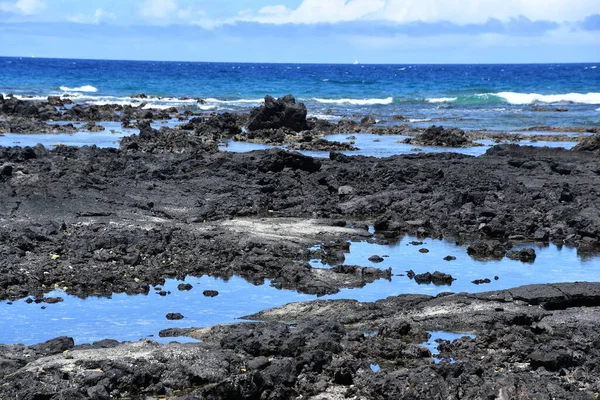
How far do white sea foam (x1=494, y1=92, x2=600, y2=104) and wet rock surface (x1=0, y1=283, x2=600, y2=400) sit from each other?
59702 mm

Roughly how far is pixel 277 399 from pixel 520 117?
44063 mm

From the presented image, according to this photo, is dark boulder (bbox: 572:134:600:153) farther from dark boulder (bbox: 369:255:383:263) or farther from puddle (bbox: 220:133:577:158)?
dark boulder (bbox: 369:255:383:263)

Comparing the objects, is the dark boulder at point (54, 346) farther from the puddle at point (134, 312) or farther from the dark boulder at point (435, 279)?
the dark boulder at point (435, 279)

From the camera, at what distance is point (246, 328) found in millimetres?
10695

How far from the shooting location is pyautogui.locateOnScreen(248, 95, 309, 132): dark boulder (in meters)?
37.7

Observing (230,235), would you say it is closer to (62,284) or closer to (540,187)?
(62,284)

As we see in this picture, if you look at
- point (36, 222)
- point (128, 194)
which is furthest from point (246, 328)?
point (128, 194)

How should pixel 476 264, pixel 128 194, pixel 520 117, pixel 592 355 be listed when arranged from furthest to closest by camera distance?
pixel 520 117
pixel 128 194
pixel 476 264
pixel 592 355

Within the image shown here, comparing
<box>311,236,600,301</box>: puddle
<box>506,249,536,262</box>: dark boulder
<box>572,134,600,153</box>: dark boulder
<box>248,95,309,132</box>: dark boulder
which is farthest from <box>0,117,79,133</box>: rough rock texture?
<box>506,249,536,262</box>: dark boulder

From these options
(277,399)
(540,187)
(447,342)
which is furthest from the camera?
(540,187)

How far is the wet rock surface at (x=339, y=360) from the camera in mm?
8859

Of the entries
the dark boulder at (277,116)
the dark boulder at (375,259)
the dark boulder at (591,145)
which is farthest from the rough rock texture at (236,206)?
the dark boulder at (277,116)

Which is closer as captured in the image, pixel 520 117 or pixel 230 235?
pixel 230 235

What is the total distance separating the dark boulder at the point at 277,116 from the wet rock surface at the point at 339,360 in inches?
1024
